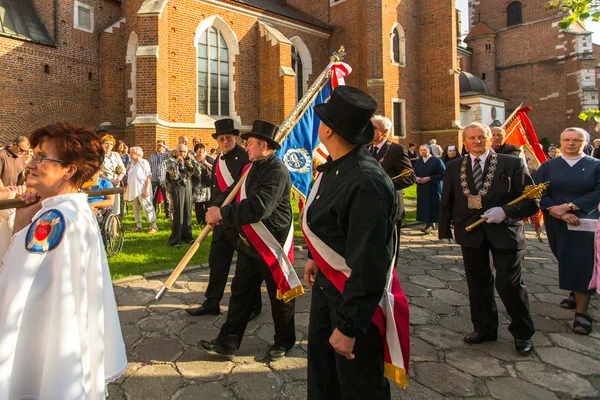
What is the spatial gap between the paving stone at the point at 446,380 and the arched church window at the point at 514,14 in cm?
4102

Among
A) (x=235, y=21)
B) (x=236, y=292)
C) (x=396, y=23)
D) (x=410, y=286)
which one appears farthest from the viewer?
(x=396, y=23)

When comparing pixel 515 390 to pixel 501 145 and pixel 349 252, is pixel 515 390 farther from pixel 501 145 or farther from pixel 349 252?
pixel 501 145

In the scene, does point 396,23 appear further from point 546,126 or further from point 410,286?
point 546,126

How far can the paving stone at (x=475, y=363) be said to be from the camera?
3.14 metres

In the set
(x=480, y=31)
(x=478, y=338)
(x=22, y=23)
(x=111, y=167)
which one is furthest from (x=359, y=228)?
(x=480, y=31)

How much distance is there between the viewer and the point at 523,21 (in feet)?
114

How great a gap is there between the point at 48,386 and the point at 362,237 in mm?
1512

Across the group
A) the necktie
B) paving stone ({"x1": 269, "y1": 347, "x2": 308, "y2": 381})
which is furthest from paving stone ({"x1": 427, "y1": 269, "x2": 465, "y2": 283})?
paving stone ({"x1": 269, "y1": 347, "x2": 308, "y2": 381})

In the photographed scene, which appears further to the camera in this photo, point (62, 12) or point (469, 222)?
point (62, 12)

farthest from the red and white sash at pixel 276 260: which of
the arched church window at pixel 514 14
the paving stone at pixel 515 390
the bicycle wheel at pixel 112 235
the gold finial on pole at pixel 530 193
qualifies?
the arched church window at pixel 514 14

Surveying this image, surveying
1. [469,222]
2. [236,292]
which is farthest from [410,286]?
[236,292]

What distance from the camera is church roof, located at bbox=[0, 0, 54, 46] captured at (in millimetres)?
14016

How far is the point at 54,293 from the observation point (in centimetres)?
173

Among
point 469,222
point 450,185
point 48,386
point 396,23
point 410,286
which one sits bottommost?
point 410,286
